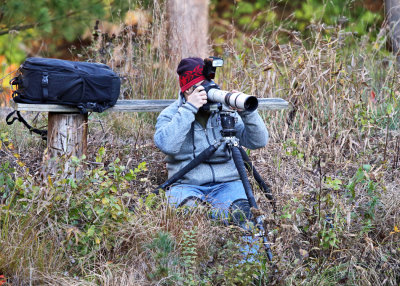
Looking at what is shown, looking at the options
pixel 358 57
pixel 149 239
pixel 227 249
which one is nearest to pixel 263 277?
pixel 227 249

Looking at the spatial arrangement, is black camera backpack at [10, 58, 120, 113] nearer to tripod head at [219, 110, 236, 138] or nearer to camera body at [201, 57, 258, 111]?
camera body at [201, 57, 258, 111]

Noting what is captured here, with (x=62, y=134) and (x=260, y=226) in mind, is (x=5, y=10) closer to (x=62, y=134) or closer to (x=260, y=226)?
(x=62, y=134)

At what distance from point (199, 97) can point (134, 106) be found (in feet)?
2.21

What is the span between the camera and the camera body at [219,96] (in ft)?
9.74

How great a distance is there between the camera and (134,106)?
12.3 ft

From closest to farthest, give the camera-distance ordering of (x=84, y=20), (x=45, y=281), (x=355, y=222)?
1. (x=45, y=281)
2. (x=355, y=222)
3. (x=84, y=20)

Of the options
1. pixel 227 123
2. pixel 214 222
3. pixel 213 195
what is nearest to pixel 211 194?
pixel 213 195

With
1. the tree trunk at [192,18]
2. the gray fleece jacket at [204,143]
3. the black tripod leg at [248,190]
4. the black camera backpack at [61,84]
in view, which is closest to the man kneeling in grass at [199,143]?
the gray fleece jacket at [204,143]

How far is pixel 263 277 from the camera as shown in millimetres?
2705

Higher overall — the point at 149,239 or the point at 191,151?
the point at 191,151

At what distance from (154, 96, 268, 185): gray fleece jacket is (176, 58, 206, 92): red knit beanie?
130 mm

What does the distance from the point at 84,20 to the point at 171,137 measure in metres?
5.28

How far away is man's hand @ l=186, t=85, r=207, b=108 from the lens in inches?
128

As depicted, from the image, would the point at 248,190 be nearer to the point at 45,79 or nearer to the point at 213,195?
the point at 213,195
